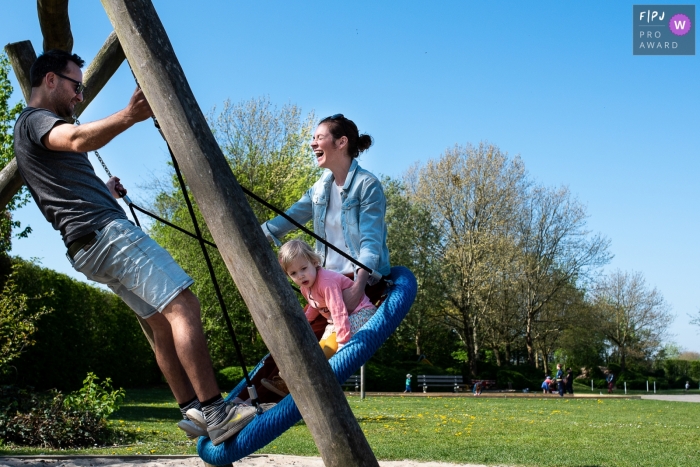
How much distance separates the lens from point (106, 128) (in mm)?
2992

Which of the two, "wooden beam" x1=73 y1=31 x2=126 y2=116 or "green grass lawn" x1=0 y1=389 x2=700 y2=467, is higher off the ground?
"wooden beam" x1=73 y1=31 x2=126 y2=116

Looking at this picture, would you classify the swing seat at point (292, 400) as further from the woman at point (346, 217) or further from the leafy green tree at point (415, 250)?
the leafy green tree at point (415, 250)

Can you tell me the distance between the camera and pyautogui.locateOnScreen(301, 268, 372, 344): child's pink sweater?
4.23 m

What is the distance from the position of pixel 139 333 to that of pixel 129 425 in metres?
15.9

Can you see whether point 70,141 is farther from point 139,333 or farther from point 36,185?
point 139,333

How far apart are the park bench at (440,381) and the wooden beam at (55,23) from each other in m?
25.6

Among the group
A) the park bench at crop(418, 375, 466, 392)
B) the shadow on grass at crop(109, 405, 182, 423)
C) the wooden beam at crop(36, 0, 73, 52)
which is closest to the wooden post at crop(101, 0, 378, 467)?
the wooden beam at crop(36, 0, 73, 52)

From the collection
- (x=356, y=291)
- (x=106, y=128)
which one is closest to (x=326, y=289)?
(x=356, y=291)

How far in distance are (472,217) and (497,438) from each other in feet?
93.0

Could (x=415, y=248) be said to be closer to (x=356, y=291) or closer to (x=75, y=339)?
(x=75, y=339)

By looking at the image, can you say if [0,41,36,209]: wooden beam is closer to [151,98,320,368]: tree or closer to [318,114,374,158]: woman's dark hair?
[318,114,374,158]: woman's dark hair

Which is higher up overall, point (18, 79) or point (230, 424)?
point (18, 79)

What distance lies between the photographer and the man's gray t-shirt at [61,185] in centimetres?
340

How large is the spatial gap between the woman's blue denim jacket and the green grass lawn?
3903 millimetres
